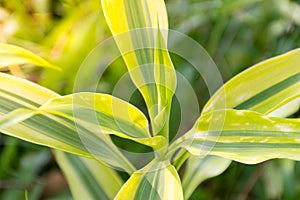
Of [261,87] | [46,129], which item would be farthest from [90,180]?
[261,87]

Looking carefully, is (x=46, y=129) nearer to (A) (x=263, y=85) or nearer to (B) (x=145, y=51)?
(B) (x=145, y=51)

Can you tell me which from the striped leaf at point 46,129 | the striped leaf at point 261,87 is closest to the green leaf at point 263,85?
the striped leaf at point 261,87

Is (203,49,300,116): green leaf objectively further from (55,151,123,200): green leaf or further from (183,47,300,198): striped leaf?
(55,151,123,200): green leaf

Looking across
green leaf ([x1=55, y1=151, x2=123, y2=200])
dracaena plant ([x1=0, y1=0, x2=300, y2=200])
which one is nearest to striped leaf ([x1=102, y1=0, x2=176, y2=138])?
dracaena plant ([x1=0, y1=0, x2=300, y2=200])

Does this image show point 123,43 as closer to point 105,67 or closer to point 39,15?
point 105,67

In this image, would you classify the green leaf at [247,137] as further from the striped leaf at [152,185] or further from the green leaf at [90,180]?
the green leaf at [90,180]

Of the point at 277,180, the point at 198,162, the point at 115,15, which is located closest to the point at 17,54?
the point at 115,15

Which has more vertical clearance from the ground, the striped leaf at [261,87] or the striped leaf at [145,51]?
the striped leaf at [145,51]

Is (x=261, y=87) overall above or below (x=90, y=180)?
above
